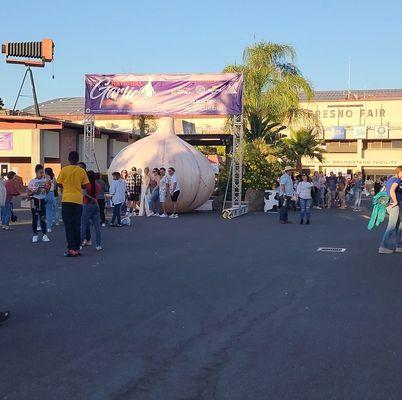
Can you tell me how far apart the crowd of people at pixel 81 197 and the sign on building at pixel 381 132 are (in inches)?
1819

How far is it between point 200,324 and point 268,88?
92.7ft

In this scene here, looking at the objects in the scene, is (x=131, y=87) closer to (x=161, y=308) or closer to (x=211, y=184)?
(x=211, y=184)

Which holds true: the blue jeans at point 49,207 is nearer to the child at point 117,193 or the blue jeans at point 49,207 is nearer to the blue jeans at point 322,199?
the child at point 117,193

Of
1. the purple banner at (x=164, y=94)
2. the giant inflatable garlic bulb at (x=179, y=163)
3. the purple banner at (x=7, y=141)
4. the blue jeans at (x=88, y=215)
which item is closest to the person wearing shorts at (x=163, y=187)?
the giant inflatable garlic bulb at (x=179, y=163)

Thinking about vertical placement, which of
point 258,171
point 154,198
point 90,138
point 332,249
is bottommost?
point 332,249

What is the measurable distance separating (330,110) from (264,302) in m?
60.3

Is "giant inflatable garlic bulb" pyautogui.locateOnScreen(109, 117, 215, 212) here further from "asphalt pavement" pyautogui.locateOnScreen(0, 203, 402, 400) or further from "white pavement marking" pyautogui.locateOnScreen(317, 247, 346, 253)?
"asphalt pavement" pyautogui.locateOnScreen(0, 203, 402, 400)

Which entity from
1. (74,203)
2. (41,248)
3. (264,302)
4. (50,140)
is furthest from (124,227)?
(50,140)

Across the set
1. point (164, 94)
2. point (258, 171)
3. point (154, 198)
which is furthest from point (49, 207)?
point (258, 171)

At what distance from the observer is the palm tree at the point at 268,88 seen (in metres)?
32.2

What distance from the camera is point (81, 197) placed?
1079 centimetres

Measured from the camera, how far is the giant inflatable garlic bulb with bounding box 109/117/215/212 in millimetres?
21797

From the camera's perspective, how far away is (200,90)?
69.8ft

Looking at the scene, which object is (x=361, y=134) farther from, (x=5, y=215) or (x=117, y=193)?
(x=5, y=215)
